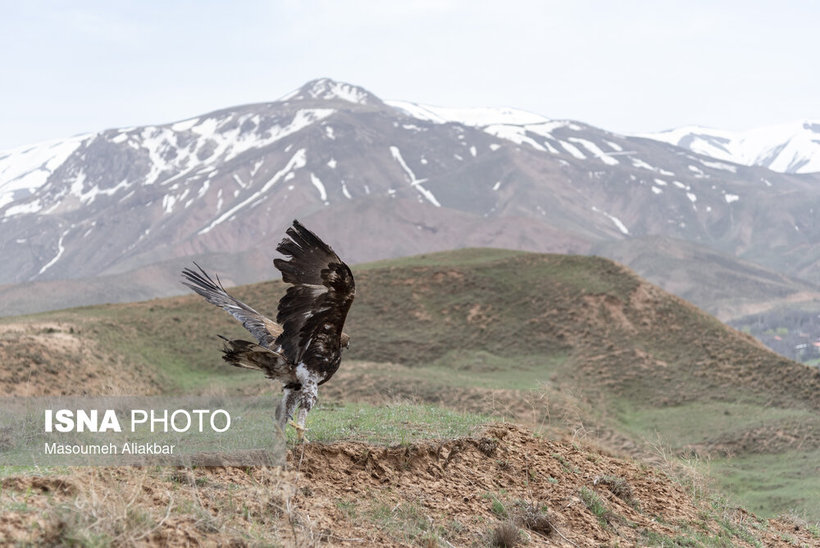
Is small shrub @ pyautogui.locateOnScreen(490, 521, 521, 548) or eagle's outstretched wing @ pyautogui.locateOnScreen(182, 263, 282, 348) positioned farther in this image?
eagle's outstretched wing @ pyautogui.locateOnScreen(182, 263, 282, 348)

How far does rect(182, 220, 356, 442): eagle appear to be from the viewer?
768 cm

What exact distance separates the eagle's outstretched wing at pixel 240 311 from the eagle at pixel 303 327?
0.47 m

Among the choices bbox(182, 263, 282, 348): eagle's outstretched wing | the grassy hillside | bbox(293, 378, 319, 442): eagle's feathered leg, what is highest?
bbox(182, 263, 282, 348): eagle's outstretched wing

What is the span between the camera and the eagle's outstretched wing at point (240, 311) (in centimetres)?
889

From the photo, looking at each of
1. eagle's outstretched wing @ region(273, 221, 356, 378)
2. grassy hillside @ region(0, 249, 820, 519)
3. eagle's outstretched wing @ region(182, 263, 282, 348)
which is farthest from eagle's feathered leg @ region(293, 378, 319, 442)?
grassy hillside @ region(0, 249, 820, 519)

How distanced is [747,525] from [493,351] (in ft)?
110

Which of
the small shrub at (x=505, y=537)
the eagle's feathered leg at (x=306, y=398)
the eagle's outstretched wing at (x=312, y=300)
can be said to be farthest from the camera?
the eagle's feathered leg at (x=306, y=398)

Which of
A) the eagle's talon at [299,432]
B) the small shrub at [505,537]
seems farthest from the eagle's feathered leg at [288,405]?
the small shrub at [505,537]

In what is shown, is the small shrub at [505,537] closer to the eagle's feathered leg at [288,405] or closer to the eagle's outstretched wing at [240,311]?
the eagle's feathered leg at [288,405]

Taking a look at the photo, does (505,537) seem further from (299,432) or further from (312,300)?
(312,300)

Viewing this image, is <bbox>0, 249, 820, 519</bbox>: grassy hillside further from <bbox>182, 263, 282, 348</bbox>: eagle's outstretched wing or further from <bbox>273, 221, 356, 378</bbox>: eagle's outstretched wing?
<bbox>273, 221, 356, 378</bbox>: eagle's outstretched wing

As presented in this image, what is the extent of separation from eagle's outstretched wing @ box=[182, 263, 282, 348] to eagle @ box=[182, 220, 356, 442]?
474 millimetres

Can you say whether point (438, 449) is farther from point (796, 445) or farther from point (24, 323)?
point (24, 323)

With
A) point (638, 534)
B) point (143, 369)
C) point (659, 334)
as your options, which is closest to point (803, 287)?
point (659, 334)
